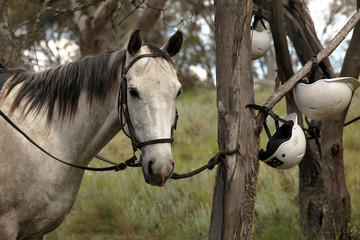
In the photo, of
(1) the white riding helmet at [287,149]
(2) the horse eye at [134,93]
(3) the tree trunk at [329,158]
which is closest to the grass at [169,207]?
(3) the tree trunk at [329,158]

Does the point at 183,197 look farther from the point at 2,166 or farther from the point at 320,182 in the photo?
the point at 2,166

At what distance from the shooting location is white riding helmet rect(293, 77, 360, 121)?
10.5ft

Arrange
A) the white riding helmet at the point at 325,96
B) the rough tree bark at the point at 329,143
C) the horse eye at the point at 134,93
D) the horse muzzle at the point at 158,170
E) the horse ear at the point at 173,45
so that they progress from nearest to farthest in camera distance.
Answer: the horse muzzle at the point at 158,170, the horse eye at the point at 134,93, the horse ear at the point at 173,45, the white riding helmet at the point at 325,96, the rough tree bark at the point at 329,143

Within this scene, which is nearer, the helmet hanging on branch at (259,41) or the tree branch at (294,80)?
the tree branch at (294,80)

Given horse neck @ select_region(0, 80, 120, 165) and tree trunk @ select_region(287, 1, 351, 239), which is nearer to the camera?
horse neck @ select_region(0, 80, 120, 165)

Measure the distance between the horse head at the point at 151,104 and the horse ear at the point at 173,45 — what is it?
2 centimetres

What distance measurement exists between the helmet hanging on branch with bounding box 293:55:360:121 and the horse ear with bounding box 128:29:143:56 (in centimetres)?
123

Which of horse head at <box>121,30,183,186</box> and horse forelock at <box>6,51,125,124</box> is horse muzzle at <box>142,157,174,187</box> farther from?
horse forelock at <box>6,51,125,124</box>

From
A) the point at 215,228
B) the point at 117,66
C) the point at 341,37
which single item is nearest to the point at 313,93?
the point at 341,37

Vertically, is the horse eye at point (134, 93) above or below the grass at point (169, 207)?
above

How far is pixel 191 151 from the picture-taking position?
8.55m

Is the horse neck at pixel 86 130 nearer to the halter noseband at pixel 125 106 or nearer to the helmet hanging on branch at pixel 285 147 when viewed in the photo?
the halter noseband at pixel 125 106

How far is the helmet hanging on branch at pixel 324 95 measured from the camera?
3.21 m

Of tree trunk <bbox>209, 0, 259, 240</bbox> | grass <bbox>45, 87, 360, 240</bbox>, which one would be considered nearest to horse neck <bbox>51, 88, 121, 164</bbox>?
tree trunk <bbox>209, 0, 259, 240</bbox>
